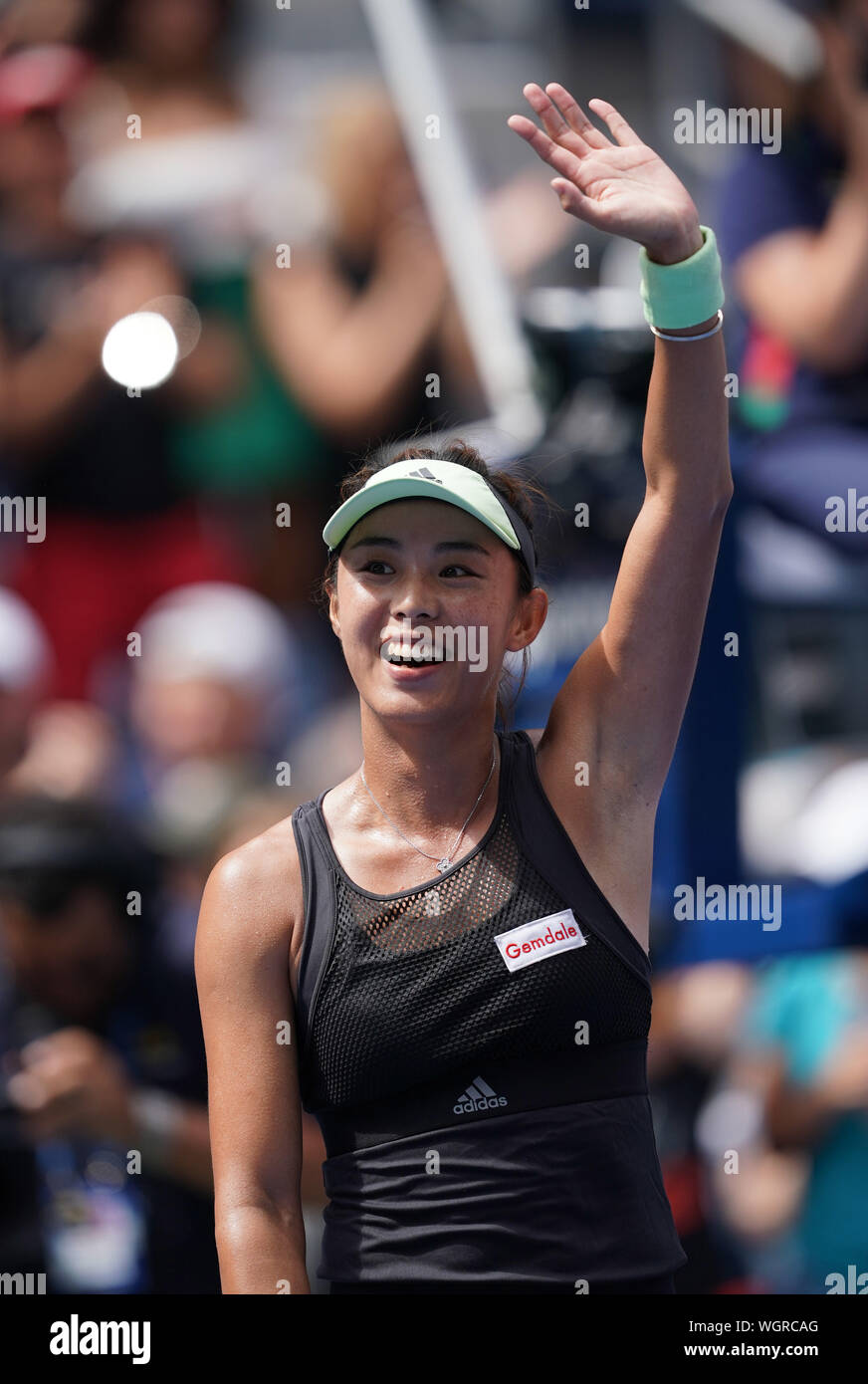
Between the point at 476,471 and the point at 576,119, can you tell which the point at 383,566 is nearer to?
the point at 476,471

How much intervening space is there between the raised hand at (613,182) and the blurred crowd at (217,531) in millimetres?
1288

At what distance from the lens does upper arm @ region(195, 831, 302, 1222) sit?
5.77ft

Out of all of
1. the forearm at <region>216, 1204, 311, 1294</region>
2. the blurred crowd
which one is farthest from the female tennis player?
the blurred crowd

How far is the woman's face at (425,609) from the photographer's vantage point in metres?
1.79

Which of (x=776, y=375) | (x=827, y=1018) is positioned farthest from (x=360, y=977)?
(x=776, y=375)

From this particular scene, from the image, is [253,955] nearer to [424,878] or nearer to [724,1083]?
[424,878]

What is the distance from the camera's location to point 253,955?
1.76 m

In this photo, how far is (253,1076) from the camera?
1.76m

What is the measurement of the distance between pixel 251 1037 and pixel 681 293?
1.01 m

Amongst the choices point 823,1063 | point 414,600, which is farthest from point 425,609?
point 823,1063

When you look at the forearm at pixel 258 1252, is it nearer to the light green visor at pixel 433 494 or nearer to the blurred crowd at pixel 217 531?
the light green visor at pixel 433 494

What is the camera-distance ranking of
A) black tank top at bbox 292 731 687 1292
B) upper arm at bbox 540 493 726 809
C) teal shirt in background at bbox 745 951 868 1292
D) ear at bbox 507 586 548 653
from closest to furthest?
black tank top at bbox 292 731 687 1292, upper arm at bbox 540 493 726 809, ear at bbox 507 586 548 653, teal shirt in background at bbox 745 951 868 1292

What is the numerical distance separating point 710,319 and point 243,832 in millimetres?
1671

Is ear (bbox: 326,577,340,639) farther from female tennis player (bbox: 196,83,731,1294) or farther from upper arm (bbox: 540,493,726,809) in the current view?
upper arm (bbox: 540,493,726,809)
